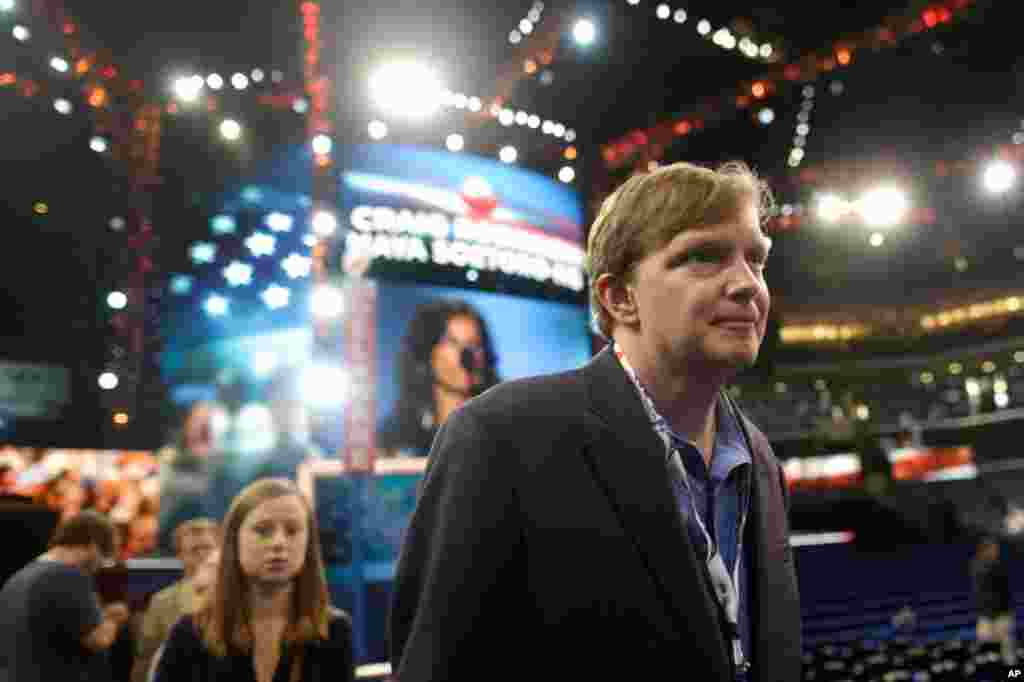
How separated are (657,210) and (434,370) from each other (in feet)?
32.1

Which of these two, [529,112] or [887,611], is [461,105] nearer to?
[529,112]

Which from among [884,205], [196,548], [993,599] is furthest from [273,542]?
[884,205]

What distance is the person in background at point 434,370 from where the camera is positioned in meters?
10.6

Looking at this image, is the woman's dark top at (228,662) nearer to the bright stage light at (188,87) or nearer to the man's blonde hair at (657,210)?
the man's blonde hair at (657,210)

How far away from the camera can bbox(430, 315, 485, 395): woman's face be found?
11.1 m

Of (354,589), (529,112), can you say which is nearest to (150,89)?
(529,112)

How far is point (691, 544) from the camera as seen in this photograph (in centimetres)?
130

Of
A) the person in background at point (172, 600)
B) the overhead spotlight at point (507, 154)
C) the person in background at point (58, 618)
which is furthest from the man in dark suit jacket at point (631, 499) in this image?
the overhead spotlight at point (507, 154)

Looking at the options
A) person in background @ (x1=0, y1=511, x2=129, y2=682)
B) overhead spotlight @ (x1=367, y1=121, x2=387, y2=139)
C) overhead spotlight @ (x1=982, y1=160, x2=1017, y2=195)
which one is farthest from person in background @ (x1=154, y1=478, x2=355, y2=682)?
overhead spotlight @ (x1=982, y1=160, x2=1017, y2=195)

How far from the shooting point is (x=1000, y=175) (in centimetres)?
1159

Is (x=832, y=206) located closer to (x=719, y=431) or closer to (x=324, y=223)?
(x=324, y=223)

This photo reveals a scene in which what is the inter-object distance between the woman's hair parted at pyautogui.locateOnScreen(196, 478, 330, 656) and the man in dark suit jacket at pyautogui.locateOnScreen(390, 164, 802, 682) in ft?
4.63

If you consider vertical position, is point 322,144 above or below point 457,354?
above

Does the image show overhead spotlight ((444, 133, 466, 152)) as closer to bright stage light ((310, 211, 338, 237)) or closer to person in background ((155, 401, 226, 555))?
bright stage light ((310, 211, 338, 237))
